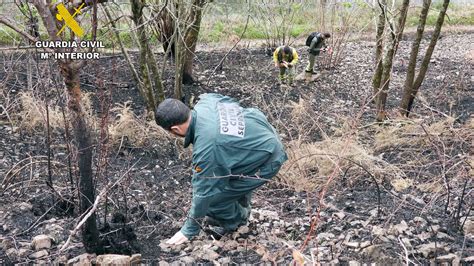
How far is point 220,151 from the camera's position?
3387mm

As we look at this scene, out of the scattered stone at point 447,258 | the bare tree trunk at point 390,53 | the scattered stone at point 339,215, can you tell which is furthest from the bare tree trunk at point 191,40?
the scattered stone at point 447,258

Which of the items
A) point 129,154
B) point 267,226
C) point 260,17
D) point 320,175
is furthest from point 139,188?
point 260,17

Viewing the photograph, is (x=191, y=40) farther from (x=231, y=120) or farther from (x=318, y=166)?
(x=231, y=120)

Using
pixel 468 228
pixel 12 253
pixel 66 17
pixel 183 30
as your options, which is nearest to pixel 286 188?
pixel 468 228

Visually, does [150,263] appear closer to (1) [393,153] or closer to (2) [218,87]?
(1) [393,153]

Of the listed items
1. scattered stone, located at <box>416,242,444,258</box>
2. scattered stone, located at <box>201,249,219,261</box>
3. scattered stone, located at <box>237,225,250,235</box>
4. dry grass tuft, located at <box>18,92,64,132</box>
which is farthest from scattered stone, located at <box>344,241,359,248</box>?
dry grass tuft, located at <box>18,92,64,132</box>

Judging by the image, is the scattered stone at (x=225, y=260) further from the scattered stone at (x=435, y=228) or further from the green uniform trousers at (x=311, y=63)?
the green uniform trousers at (x=311, y=63)

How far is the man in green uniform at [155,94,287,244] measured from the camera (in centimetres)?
333

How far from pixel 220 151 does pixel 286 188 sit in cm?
145

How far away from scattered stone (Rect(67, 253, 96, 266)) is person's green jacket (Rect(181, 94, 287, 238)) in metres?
0.67

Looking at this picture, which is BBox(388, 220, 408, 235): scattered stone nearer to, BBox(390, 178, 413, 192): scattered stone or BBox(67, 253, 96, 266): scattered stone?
BBox(390, 178, 413, 192): scattered stone

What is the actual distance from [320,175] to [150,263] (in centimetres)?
→ 210

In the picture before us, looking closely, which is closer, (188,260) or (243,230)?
(188,260)

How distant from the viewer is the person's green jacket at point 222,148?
335 cm
